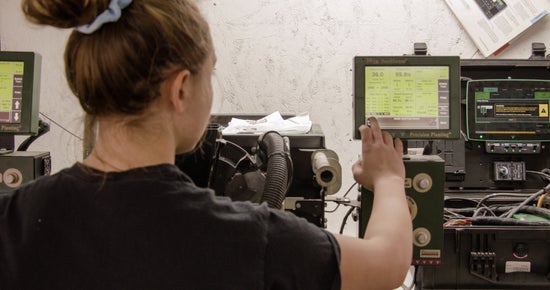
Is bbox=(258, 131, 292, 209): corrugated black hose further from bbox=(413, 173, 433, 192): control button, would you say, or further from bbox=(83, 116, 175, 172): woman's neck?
bbox=(83, 116, 175, 172): woman's neck

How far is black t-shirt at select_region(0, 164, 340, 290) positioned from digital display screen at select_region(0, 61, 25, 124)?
0.66 m

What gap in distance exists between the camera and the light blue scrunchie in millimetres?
668

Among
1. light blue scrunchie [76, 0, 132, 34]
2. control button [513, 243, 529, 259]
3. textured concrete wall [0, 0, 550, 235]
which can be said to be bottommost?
control button [513, 243, 529, 259]

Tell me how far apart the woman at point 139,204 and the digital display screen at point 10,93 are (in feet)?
2.10

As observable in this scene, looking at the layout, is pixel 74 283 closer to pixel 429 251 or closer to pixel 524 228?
pixel 429 251

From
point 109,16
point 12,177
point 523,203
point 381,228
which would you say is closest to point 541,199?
point 523,203

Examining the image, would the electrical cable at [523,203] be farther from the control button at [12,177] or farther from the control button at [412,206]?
the control button at [12,177]

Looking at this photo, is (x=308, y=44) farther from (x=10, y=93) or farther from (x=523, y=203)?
(x=10, y=93)

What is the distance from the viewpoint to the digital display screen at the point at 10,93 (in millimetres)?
1293

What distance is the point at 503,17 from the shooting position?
106 inches

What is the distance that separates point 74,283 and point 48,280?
4 centimetres

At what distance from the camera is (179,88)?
72 centimetres

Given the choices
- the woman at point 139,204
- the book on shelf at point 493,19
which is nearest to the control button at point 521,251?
the woman at point 139,204

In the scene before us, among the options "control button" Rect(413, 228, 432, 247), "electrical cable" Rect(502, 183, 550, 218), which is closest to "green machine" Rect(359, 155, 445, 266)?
"control button" Rect(413, 228, 432, 247)
